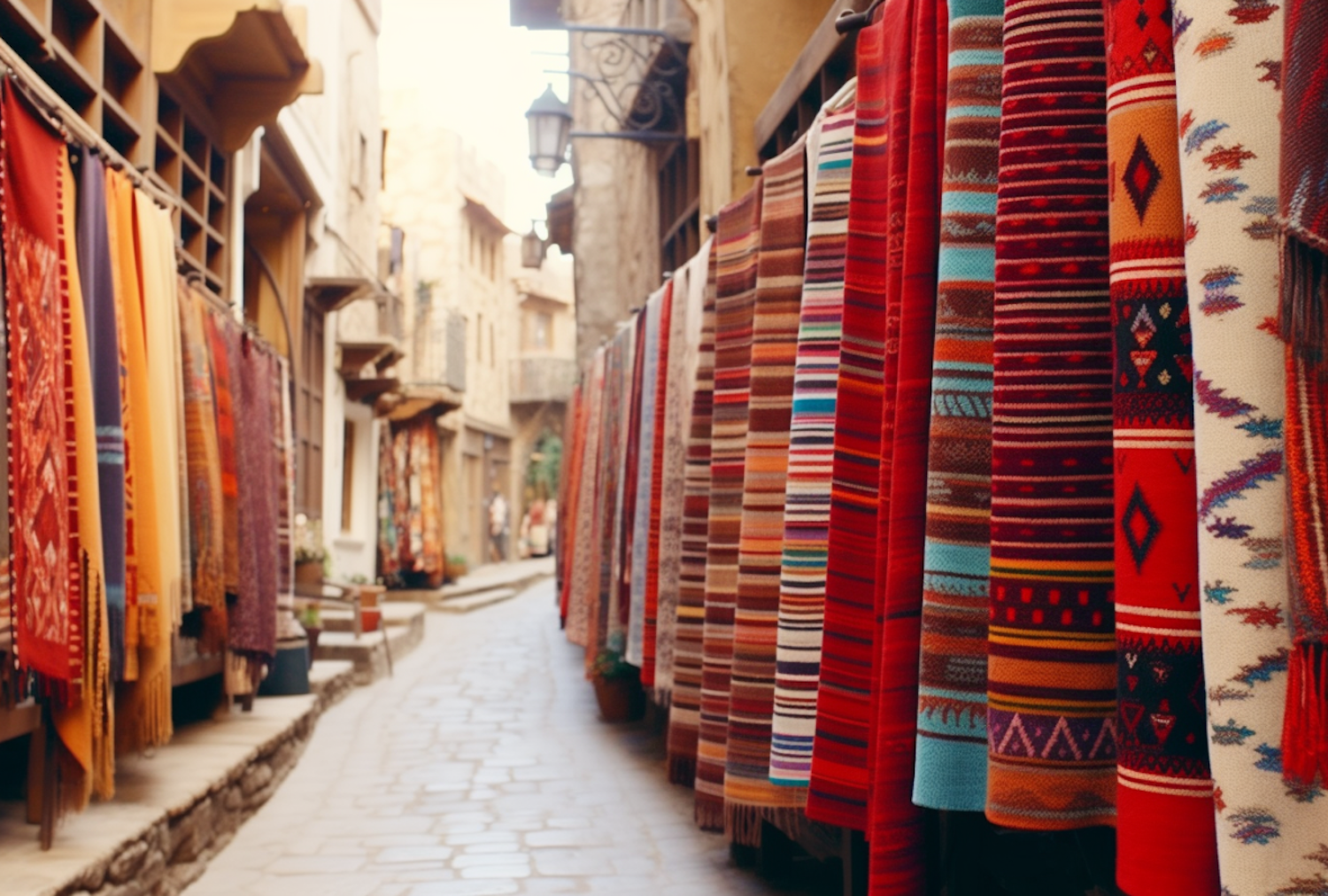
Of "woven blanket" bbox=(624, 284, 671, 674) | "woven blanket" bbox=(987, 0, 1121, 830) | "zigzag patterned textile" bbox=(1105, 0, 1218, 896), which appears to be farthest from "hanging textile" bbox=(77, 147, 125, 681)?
"zigzag patterned textile" bbox=(1105, 0, 1218, 896)

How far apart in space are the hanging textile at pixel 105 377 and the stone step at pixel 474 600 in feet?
47.1

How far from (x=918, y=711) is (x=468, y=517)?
24.7m

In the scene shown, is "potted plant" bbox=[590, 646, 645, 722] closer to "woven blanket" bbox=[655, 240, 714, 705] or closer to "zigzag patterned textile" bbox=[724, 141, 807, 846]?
"woven blanket" bbox=[655, 240, 714, 705]

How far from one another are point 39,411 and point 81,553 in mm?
413

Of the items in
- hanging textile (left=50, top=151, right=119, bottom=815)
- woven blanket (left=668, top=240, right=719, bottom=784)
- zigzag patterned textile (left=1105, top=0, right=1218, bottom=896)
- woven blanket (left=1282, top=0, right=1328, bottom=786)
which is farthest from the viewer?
woven blanket (left=668, top=240, right=719, bottom=784)

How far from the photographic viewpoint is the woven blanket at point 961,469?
1925 mm

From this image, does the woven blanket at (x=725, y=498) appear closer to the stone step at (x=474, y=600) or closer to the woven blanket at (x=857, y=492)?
the woven blanket at (x=857, y=492)

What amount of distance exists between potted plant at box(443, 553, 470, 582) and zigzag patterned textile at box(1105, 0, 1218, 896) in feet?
63.1

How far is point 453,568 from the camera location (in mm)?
20875

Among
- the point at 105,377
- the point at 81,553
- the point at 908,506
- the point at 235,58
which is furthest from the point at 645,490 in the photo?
the point at 235,58

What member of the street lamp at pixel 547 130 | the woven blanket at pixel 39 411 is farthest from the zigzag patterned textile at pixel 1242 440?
the street lamp at pixel 547 130

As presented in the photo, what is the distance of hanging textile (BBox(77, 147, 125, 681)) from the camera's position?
3652 mm

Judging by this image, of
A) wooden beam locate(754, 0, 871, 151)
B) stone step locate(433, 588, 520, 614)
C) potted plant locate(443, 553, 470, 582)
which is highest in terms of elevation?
wooden beam locate(754, 0, 871, 151)

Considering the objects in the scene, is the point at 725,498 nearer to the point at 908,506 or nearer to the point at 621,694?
the point at 908,506
